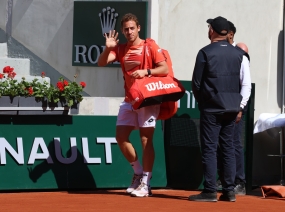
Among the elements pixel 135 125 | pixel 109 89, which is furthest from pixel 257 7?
pixel 135 125

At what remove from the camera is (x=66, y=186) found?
29.2ft

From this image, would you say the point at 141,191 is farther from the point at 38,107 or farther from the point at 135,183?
the point at 38,107

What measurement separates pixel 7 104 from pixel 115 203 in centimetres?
176

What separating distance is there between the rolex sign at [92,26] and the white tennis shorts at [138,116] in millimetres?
2342

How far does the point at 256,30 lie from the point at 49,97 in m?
3.11

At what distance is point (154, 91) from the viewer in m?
8.21

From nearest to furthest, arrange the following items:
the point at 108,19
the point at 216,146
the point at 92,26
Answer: the point at 216,146 → the point at 108,19 → the point at 92,26

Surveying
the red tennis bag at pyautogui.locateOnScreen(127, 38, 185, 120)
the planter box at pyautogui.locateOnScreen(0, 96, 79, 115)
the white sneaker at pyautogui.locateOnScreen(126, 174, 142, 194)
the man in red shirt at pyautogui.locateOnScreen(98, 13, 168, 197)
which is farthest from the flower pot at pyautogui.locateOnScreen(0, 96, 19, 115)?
the white sneaker at pyautogui.locateOnScreen(126, 174, 142, 194)

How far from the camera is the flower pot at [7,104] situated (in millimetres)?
8641

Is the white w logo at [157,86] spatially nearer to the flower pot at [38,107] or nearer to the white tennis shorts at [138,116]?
the white tennis shorts at [138,116]

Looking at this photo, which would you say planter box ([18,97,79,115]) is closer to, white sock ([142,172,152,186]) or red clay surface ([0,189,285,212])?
red clay surface ([0,189,285,212])

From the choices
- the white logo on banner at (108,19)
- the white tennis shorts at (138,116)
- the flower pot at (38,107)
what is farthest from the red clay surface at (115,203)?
the white logo on banner at (108,19)

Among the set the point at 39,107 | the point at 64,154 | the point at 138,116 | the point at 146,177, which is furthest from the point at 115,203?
the point at 39,107

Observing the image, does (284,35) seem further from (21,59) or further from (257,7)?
(21,59)
